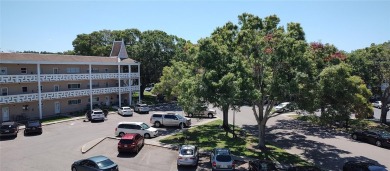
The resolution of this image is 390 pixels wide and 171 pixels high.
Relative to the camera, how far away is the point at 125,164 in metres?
23.5

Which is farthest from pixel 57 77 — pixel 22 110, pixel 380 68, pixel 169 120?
pixel 380 68

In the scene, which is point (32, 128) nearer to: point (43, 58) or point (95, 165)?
point (43, 58)

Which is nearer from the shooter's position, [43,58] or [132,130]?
[132,130]

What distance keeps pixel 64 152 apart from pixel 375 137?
30.4m

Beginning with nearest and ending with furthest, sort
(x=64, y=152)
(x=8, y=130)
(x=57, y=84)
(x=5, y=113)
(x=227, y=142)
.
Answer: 1. (x=64, y=152)
2. (x=227, y=142)
3. (x=8, y=130)
4. (x=5, y=113)
5. (x=57, y=84)

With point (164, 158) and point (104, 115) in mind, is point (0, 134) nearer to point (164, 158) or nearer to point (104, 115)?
point (104, 115)

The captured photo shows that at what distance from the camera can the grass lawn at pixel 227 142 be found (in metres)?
26.4

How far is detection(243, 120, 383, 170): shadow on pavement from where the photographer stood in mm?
26344

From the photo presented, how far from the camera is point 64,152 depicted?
26500 millimetres

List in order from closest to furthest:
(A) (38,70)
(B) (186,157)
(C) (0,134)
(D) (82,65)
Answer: (B) (186,157), (C) (0,134), (A) (38,70), (D) (82,65)

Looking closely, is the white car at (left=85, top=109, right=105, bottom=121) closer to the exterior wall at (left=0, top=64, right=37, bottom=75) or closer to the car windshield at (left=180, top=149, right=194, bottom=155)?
the exterior wall at (left=0, top=64, right=37, bottom=75)

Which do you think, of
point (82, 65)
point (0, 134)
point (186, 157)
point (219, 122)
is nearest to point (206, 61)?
point (186, 157)

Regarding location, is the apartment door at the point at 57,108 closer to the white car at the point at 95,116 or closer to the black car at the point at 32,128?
the white car at the point at 95,116

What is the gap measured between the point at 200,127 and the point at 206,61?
14.5 meters
